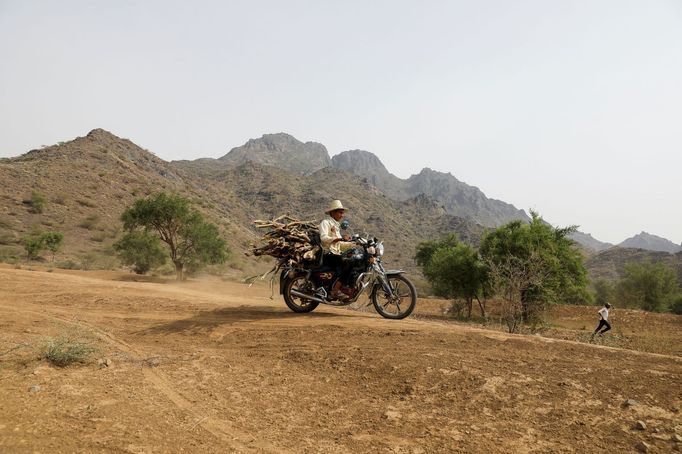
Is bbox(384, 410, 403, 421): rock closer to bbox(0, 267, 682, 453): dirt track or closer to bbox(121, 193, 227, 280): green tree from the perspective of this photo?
bbox(0, 267, 682, 453): dirt track

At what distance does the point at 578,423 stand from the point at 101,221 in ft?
166

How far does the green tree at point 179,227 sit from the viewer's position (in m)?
29.5

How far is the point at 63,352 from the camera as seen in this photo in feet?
19.5

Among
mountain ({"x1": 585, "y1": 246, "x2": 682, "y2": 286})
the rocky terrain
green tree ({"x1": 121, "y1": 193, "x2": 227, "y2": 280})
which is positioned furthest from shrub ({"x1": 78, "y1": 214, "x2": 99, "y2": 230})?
mountain ({"x1": 585, "y1": 246, "x2": 682, "y2": 286})

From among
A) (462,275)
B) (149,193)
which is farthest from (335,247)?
(149,193)

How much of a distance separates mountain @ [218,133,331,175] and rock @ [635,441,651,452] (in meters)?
151

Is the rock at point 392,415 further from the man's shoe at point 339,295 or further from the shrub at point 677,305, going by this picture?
the shrub at point 677,305

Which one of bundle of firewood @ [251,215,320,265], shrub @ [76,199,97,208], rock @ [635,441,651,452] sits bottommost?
rock @ [635,441,651,452]

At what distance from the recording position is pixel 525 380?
5.23 metres

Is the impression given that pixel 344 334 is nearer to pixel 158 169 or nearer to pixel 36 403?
pixel 36 403

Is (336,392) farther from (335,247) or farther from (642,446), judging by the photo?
(335,247)

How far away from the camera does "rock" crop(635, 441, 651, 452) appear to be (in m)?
3.74

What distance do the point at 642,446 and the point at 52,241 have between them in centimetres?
4011

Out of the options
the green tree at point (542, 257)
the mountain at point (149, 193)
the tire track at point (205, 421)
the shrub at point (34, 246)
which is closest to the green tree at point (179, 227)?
the mountain at point (149, 193)
